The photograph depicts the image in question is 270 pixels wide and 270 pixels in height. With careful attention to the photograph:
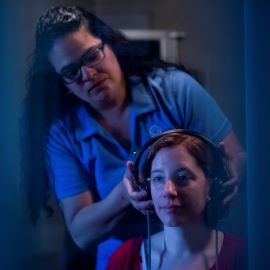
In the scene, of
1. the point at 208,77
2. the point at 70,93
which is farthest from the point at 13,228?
the point at 208,77

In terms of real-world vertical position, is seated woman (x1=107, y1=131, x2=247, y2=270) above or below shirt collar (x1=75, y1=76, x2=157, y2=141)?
below

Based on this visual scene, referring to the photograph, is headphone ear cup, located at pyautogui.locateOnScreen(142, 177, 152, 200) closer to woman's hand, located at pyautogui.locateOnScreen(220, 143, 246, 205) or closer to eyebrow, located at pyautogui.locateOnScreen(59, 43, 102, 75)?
woman's hand, located at pyautogui.locateOnScreen(220, 143, 246, 205)

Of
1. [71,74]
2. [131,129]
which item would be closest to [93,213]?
[131,129]

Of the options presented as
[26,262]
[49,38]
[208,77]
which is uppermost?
[49,38]

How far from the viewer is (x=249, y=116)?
116cm

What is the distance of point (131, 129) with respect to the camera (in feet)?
3.75

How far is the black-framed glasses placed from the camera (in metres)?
1.12

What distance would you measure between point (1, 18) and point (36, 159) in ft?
1.07

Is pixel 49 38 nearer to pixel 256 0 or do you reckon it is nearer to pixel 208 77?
pixel 208 77

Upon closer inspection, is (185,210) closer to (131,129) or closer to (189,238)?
(189,238)

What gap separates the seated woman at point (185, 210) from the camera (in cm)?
112

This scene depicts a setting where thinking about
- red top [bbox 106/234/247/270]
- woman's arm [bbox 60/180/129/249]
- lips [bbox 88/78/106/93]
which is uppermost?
lips [bbox 88/78/106/93]

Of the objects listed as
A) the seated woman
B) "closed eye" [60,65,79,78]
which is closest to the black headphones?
the seated woman

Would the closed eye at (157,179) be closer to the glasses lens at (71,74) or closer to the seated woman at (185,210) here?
the seated woman at (185,210)
